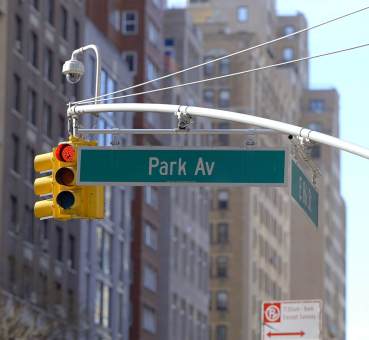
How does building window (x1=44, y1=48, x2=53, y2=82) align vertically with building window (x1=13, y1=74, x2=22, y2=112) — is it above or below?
above

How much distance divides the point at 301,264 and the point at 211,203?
1782 inches

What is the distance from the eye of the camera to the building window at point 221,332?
153500 millimetres

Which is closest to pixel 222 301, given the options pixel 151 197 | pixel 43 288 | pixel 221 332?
pixel 221 332

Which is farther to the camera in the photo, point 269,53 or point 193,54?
point 269,53

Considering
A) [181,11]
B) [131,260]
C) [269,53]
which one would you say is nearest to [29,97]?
[131,260]

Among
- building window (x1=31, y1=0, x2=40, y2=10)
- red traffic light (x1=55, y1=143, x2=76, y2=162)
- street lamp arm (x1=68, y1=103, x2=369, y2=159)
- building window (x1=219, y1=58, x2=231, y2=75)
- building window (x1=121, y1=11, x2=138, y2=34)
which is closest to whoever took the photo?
street lamp arm (x1=68, y1=103, x2=369, y2=159)

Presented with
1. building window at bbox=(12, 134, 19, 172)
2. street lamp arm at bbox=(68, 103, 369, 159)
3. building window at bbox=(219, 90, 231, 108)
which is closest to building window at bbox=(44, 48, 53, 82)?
building window at bbox=(12, 134, 19, 172)

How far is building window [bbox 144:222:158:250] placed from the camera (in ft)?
348

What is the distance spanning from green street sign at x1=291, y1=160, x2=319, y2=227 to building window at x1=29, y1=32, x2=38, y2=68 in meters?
60.9

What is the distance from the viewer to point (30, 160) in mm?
80938

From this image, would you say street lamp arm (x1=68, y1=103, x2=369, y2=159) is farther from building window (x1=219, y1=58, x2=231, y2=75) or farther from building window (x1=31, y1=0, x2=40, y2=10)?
building window (x1=219, y1=58, x2=231, y2=75)

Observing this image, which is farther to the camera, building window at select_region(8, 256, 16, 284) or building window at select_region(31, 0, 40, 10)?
building window at select_region(31, 0, 40, 10)

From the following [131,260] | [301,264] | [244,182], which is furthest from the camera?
[301,264]

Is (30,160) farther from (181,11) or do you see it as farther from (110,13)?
(181,11)
